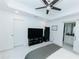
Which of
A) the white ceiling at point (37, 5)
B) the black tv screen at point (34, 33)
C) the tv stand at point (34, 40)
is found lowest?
the tv stand at point (34, 40)

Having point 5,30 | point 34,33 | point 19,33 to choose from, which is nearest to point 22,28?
point 19,33

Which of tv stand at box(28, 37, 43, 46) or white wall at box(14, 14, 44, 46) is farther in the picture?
tv stand at box(28, 37, 43, 46)

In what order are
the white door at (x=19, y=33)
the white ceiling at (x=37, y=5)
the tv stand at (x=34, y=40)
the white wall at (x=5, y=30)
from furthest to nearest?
the tv stand at (x=34, y=40)
the white door at (x=19, y=33)
the white wall at (x=5, y=30)
the white ceiling at (x=37, y=5)

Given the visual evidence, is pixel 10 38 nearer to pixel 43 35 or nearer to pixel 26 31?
pixel 26 31

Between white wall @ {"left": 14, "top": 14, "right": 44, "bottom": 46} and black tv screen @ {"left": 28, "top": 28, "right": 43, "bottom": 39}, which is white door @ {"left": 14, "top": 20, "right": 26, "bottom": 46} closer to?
white wall @ {"left": 14, "top": 14, "right": 44, "bottom": 46}

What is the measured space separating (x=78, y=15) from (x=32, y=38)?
359 centimetres

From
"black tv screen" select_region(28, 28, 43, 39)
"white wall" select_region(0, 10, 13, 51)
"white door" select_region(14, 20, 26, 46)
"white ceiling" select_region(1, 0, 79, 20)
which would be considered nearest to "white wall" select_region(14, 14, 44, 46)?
"white door" select_region(14, 20, 26, 46)

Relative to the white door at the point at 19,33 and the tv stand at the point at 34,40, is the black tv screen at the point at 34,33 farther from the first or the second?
the white door at the point at 19,33

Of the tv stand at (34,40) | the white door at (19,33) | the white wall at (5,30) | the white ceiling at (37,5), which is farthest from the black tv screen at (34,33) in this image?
the white wall at (5,30)

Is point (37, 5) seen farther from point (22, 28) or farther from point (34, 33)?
point (34, 33)

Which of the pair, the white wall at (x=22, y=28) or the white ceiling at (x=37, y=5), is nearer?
the white ceiling at (x=37, y=5)

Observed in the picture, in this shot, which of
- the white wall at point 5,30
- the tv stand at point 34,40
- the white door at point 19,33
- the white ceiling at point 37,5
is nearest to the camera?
the white ceiling at point 37,5

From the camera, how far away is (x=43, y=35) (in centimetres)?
689

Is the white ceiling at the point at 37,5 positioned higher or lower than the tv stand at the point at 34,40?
higher
